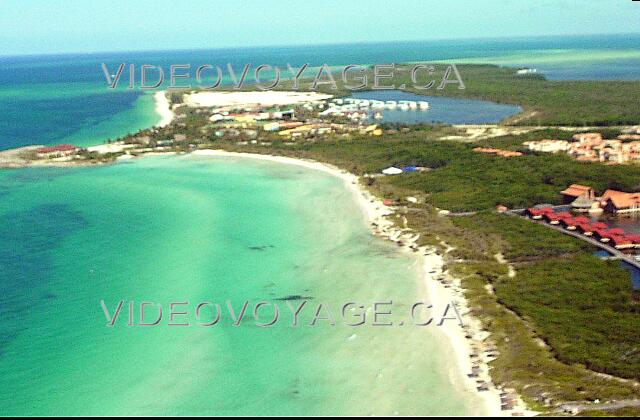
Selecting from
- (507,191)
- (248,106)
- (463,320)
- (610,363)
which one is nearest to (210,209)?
(507,191)

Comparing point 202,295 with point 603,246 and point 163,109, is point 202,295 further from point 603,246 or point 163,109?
point 163,109

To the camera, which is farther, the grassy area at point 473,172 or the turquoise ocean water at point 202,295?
the grassy area at point 473,172

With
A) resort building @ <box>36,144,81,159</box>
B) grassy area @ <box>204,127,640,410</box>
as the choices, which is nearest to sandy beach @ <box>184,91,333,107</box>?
resort building @ <box>36,144,81,159</box>

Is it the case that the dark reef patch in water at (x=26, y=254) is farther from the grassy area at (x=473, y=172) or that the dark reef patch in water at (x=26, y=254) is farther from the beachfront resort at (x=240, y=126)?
the grassy area at (x=473, y=172)

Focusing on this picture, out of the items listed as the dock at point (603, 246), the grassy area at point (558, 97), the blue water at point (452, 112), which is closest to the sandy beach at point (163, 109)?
the blue water at point (452, 112)

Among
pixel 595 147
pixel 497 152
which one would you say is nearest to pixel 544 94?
pixel 595 147

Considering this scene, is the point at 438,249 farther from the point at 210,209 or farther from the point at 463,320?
the point at 210,209
